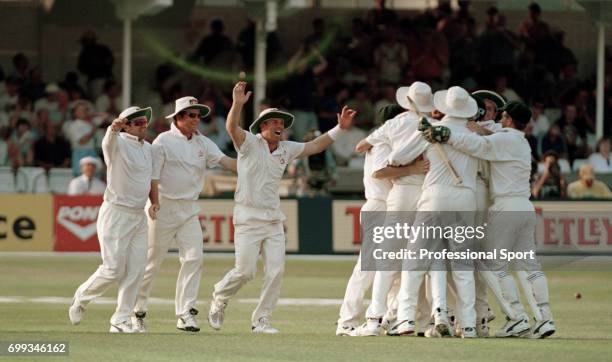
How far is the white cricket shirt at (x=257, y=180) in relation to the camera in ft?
51.6

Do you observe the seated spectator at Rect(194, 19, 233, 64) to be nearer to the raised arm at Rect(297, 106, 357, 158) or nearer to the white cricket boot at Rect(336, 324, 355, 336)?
the raised arm at Rect(297, 106, 357, 158)

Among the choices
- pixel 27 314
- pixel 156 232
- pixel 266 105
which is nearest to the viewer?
pixel 156 232

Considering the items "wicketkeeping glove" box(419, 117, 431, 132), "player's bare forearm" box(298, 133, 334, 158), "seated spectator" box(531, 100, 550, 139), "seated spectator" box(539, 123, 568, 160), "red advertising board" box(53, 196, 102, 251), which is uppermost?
"wicketkeeping glove" box(419, 117, 431, 132)

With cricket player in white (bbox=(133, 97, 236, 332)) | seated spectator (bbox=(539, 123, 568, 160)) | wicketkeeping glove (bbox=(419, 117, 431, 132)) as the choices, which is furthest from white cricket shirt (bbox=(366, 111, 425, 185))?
seated spectator (bbox=(539, 123, 568, 160))

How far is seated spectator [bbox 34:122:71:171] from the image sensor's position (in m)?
27.8

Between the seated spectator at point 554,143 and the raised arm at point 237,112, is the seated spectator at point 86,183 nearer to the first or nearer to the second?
the seated spectator at point 554,143

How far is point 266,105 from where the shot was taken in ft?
91.0

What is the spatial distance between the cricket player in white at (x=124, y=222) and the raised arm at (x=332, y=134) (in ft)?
5.03

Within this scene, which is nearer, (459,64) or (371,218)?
(371,218)

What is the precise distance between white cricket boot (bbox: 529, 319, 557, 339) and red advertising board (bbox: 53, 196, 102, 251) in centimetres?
1229

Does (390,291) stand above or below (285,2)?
below

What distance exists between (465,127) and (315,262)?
36.0ft

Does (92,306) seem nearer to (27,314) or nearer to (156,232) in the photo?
(27,314)

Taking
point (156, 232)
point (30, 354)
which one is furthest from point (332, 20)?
point (30, 354)
